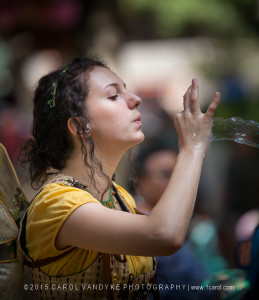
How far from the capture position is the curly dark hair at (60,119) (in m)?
1.87

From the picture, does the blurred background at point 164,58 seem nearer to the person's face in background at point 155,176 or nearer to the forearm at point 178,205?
the person's face in background at point 155,176

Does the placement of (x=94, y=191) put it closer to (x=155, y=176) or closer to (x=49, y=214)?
(x=49, y=214)

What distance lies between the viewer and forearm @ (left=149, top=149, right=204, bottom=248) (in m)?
1.50

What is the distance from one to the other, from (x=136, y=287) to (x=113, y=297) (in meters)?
0.14

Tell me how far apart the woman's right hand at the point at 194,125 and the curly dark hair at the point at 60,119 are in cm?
40

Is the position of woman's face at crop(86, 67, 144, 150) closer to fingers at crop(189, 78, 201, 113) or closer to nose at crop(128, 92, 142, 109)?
nose at crop(128, 92, 142, 109)

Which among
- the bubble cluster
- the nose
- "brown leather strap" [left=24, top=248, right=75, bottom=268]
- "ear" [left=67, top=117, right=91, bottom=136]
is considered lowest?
"brown leather strap" [left=24, top=248, right=75, bottom=268]

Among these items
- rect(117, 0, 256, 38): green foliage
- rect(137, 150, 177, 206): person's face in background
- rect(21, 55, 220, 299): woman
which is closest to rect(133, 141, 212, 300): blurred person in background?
rect(137, 150, 177, 206): person's face in background

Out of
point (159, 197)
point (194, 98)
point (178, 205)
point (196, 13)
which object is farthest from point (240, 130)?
point (196, 13)

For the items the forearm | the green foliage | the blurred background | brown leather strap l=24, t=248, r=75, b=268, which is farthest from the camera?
the green foliage

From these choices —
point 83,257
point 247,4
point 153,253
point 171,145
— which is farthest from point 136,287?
point 247,4

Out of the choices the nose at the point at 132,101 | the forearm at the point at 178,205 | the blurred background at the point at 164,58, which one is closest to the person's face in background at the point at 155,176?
the blurred background at the point at 164,58

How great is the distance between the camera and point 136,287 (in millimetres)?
1882

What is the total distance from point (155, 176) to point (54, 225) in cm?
156
